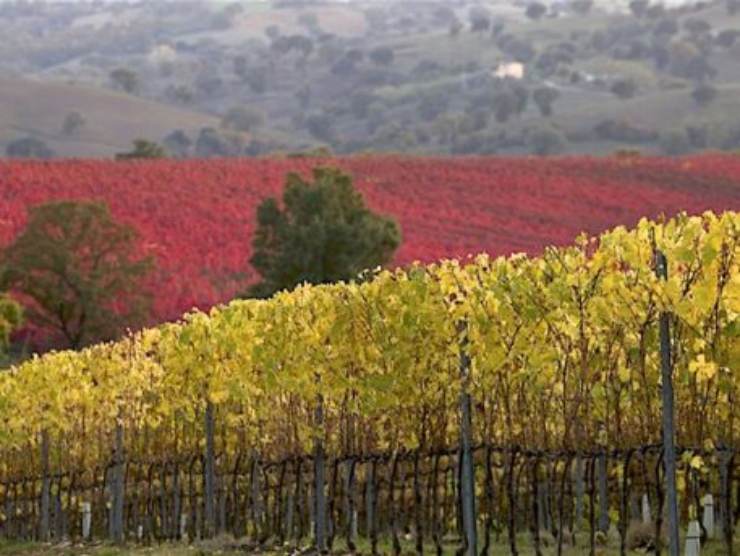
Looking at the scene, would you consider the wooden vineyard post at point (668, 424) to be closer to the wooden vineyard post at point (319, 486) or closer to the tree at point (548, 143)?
the wooden vineyard post at point (319, 486)

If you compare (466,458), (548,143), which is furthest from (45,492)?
(548,143)

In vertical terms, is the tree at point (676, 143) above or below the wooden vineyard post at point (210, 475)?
above

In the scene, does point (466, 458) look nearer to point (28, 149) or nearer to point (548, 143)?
point (548, 143)

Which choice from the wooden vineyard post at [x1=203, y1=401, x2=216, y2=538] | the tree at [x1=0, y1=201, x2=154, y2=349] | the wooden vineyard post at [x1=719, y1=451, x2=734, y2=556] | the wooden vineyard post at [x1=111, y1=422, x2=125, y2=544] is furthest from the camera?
the tree at [x1=0, y1=201, x2=154, y2=349]

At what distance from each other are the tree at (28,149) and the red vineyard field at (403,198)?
10067 cm

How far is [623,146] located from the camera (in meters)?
176

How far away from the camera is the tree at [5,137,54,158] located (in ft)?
586

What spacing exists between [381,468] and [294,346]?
252cm

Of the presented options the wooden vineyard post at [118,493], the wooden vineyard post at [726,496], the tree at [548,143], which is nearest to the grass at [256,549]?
the wooden vineyard post at [118,493]

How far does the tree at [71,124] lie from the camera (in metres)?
194

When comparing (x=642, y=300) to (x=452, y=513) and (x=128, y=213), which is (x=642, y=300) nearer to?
(x=452, y=513)

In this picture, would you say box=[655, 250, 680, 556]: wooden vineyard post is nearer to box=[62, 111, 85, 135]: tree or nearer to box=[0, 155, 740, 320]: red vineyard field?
box=[0, 155, 740, 320]: red vineyard field

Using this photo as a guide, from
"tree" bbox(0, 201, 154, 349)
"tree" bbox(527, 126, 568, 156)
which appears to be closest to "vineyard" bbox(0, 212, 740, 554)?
"tree" bbox(0, 201, 154, 349)

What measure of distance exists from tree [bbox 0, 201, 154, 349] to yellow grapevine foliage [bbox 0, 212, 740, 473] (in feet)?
110
